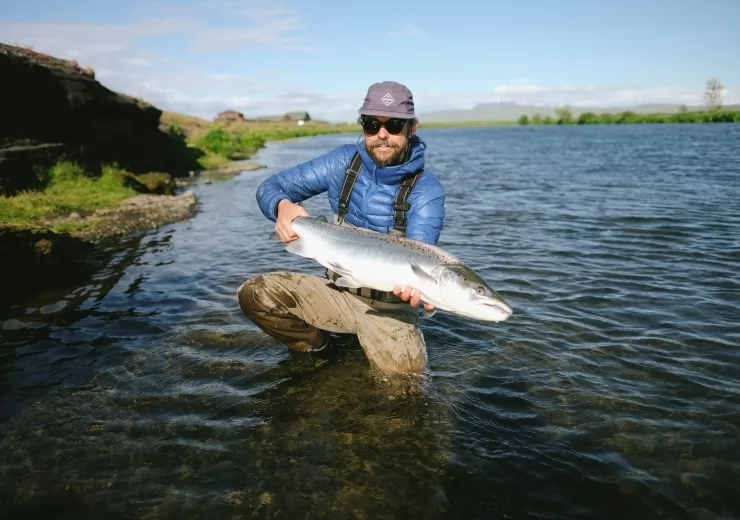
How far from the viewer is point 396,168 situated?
18.0 ft

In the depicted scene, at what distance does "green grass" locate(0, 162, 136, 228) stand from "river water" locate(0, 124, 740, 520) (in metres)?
4.90

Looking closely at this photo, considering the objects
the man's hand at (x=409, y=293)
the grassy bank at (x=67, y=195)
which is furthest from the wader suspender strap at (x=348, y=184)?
the grassy bank at (x=67, y=195)

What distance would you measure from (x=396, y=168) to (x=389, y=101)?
70 cm

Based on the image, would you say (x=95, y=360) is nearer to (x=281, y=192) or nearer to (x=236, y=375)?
(x=236, y=375)

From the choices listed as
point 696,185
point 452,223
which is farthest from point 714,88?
point 452,223

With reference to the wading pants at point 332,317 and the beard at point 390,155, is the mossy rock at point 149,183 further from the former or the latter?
the beard at point 390,155

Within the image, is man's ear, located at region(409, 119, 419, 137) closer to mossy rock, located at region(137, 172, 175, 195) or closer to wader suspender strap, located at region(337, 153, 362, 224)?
wader suspender strap, located at region(337, 153, 362, 224)

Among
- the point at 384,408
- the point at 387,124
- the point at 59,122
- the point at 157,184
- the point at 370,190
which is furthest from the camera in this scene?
Answer: the point at 157,184

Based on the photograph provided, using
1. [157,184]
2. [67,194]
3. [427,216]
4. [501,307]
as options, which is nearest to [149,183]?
[157,184]

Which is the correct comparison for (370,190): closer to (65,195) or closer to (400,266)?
(400,266)

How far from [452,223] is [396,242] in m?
11.4

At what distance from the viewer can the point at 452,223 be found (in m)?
15.8

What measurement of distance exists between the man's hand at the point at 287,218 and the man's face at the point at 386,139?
1033 mm

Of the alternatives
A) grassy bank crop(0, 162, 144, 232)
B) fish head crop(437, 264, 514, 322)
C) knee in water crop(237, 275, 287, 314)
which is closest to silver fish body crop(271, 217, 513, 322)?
fish head crop(437, 264, 514, 322)
